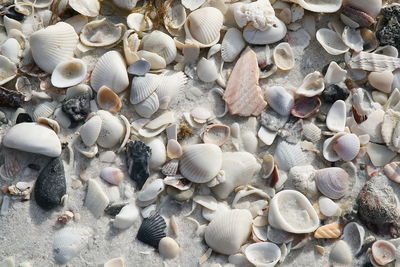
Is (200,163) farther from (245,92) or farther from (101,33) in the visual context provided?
(101,33)

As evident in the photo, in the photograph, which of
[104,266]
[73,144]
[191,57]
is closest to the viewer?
[104,266]

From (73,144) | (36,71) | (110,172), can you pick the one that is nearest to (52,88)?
(36,71)

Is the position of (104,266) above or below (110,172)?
below

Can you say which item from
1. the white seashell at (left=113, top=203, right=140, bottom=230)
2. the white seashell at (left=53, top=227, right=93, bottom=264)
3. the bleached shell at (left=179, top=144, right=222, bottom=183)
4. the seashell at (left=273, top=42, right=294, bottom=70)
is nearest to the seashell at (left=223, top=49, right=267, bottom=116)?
the seashell at (left=273, top=42, right=294, bottom=70)

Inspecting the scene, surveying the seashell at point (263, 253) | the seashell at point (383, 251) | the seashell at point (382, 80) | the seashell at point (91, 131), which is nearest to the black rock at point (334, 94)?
the seashell at point (382, 80)

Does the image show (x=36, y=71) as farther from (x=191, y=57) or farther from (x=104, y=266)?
(x=104, y=266)

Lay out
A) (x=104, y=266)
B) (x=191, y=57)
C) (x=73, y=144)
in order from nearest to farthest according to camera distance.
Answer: (x=104, y=266) < (x=73, y=144) < (x=191, y=57)
